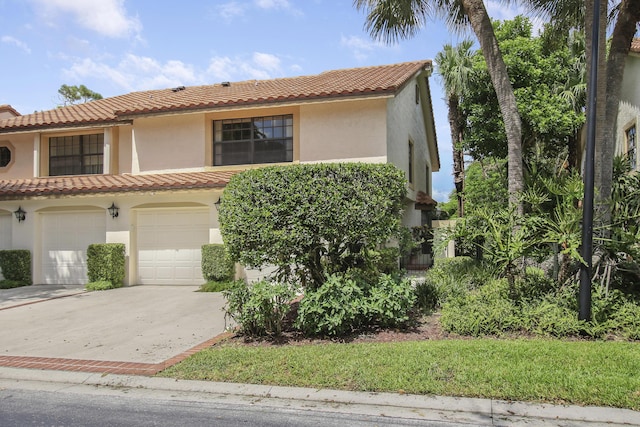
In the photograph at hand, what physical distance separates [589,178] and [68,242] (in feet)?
48.1

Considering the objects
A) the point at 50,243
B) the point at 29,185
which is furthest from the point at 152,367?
the point at 29,185

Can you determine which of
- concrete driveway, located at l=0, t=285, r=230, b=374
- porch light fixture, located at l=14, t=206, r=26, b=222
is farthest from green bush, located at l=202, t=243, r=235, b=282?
porch light fixture, located at l=14, t=206, r=26, b=222

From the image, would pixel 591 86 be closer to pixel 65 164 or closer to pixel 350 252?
pixel 350 252

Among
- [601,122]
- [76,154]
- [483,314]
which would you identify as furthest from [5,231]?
[601,122]

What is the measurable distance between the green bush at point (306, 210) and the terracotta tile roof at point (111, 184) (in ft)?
18.9

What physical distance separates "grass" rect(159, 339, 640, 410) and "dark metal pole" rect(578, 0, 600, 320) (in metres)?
0.73

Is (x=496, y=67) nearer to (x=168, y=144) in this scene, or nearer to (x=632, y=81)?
(x=632, y=81)

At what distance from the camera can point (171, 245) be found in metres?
14.2

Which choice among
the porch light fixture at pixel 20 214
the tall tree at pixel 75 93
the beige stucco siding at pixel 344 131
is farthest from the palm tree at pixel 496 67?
the tall tree at pixel 75 93

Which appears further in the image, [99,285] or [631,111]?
[631,111]

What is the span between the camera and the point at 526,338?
6.49 metres

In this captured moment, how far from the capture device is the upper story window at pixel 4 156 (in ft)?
54.9

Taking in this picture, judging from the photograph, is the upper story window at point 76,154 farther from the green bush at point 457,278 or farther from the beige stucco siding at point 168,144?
the green bush at point 457,278

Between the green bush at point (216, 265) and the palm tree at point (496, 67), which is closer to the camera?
the palm tree at point (496, 67)
